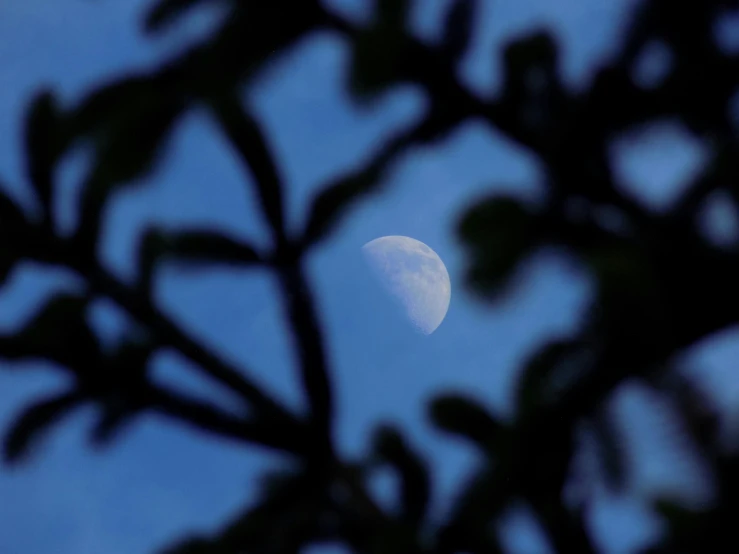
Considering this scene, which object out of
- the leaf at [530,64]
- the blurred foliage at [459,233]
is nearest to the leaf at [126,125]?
the blurred foliage at [459,233]

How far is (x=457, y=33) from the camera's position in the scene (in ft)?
13.4

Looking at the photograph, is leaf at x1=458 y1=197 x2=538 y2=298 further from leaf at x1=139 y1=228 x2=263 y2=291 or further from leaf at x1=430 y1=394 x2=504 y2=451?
leaf at x1=139 y1=228 x2=263 y2=291

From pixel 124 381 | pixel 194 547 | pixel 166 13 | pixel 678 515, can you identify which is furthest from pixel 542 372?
pixel 166 13

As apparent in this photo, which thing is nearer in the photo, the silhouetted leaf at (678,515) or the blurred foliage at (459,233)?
the silhouetted leaf at (678,515)

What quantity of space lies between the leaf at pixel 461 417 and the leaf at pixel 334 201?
1.17m

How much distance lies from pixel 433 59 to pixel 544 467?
2148 millimetres

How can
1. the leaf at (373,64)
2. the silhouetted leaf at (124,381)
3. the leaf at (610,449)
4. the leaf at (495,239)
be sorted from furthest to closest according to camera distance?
the silhouetted leaf at (124,381) → the leaf at (373,64) → the leaf at (610,449) → the leaf at (495,239)

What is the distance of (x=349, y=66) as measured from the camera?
126 inches

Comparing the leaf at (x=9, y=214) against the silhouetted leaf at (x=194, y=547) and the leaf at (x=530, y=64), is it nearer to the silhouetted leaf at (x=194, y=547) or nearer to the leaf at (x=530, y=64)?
the silhouetted leaf at (x=194, y=547)

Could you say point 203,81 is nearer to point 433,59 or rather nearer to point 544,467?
point 433,59

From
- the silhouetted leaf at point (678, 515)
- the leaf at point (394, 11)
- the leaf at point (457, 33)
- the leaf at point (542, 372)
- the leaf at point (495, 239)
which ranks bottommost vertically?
the silhouetted leaf at point (678, 515)

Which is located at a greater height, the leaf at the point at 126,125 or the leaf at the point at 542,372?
the leaf at the point at 126,125

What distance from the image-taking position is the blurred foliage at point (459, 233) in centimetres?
229

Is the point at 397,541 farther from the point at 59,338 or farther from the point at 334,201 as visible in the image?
the point at 59,338
